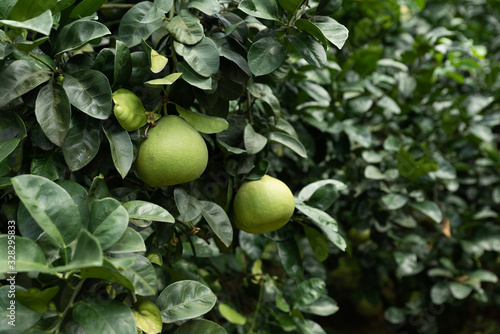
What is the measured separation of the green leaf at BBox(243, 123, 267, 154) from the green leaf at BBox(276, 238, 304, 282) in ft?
0.91

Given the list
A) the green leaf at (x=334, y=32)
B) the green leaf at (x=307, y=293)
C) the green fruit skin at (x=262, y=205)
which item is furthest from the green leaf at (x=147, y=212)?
the green leaf at (x=307, y=293)

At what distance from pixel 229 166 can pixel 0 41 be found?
0.50 m

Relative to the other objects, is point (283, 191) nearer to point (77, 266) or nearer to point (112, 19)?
point (77, 266)

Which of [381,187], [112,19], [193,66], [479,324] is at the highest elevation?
[193,66]

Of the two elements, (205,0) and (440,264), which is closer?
(205,0)

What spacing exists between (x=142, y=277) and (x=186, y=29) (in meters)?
0.46

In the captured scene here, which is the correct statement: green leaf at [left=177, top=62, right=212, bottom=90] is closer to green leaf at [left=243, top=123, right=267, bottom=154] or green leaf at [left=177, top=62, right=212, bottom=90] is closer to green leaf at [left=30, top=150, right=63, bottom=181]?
green leaf at [left=243, top=123, right=267, bottom=154]

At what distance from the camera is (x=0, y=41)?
2.41 feet

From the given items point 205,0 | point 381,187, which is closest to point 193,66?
point 205,0

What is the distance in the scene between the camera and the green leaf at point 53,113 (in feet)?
2.44

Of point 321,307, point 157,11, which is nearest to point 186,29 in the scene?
point 157,11

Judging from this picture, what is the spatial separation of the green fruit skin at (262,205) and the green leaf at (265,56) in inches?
9.7

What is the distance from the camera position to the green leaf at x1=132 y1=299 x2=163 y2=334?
2.38ft

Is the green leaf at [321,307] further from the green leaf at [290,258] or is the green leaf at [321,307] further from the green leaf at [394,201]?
the green leaf at [394,201]
